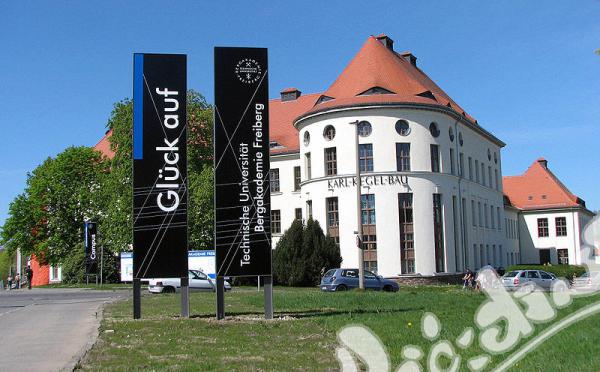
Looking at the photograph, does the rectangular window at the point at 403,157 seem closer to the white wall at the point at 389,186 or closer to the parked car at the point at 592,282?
the white wall at the point at 389,186

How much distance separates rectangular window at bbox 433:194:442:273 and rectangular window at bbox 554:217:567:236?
130 feet

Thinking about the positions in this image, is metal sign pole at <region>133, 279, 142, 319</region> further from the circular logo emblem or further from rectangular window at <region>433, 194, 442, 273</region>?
rectangular window at <region>433, 194, 442, 273</region>

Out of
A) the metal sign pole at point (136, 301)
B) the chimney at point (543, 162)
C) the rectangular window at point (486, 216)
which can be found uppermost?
the chimney at point (543, 162)

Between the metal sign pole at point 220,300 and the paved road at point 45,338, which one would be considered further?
the metal sign pole at point 220,300

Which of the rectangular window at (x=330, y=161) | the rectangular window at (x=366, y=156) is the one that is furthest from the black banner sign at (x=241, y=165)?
the rectangular window at (x=330, y=161)

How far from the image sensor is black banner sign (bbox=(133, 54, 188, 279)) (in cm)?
1883

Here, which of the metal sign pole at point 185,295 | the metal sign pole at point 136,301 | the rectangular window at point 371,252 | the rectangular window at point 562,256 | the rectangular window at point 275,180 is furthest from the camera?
the rectangular window at point 562,256

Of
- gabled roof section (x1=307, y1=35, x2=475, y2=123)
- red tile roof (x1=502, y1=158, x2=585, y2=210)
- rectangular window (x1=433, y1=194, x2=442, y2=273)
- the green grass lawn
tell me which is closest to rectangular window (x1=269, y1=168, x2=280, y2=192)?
gabled roof section (x1=307, y1=35, x2=475, y2=123)

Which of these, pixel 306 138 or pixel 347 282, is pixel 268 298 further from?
pixel 306 138

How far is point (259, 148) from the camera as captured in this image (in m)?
19.0

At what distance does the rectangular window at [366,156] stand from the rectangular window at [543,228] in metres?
44.2

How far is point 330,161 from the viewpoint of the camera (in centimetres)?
5538

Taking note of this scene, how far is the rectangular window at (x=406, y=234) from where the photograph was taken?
173 ft

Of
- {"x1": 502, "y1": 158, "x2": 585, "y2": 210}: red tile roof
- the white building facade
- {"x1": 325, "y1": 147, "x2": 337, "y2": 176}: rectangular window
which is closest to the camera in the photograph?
the white building facade
